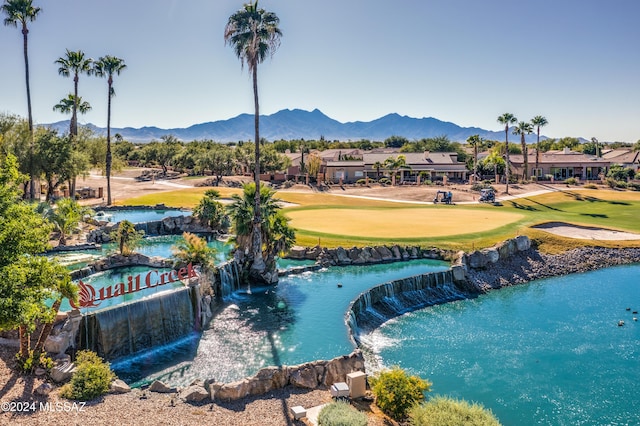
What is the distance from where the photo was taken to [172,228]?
48.7 meters

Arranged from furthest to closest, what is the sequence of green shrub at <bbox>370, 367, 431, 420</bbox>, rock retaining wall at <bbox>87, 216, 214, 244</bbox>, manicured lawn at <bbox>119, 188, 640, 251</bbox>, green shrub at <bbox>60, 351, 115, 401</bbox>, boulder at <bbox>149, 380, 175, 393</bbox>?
rock retaining wall at <bbox>87, 216, 214, 244</bbox> → manicured lawn at <bbox>119, 188, 640, 251</bbox> → boulder at <bbox>149, 380, 175, 393</bbox> → green shrub at <bbox>370, 367, 431, 420</bbox> → green shrub at <bbox>60, 351, 115, 401</bbox>

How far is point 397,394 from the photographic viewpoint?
15.8 meters

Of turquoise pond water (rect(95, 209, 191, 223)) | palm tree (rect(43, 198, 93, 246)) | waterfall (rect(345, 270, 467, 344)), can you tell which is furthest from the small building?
palm tree (rect(43, 198, 93, 246))

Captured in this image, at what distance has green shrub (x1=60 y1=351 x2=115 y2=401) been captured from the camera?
15.3 metres

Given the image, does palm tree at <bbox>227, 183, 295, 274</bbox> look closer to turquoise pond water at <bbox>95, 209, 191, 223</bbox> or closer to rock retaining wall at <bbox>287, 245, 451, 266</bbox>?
rock retaining wall at <bbox>287, 245, 451, 266</bbox>

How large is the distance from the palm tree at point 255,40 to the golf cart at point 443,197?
46.1 metres

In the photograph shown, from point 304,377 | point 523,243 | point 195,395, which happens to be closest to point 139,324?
point 195,395

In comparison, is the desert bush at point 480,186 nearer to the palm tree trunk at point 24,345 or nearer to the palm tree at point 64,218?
the palm tree at point 64,218

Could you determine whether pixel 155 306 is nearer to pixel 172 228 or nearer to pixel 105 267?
pixel 105 267

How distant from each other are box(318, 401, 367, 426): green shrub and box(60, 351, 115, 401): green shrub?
7306mm

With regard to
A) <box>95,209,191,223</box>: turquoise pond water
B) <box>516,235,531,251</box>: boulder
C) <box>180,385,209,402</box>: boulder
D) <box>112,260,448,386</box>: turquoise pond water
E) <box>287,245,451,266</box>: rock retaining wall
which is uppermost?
<box>95,209,191,223</box>: turquoise pond water

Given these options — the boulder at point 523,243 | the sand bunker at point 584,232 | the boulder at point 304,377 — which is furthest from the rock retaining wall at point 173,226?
the sand bunker at point 584,232

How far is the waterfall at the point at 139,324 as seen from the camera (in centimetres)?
2117

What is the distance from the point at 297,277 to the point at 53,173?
36.4 meters
